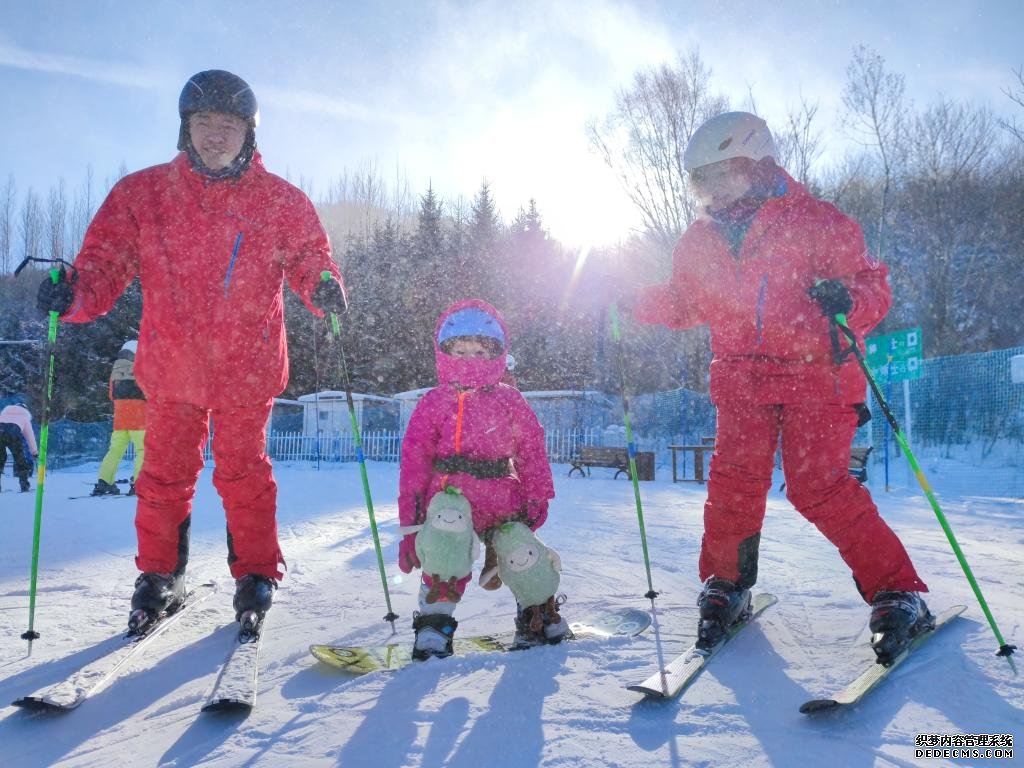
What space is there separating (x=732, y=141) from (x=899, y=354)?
874cm

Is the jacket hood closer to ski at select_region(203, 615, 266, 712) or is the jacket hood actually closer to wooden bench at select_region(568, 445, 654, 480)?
ski at select_region(203, 615, 266, 712)

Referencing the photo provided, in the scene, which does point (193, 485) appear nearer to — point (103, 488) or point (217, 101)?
point (217, 101)

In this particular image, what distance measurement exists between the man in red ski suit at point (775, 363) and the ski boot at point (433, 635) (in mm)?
809

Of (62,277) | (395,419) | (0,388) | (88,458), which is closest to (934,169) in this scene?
(395,419)

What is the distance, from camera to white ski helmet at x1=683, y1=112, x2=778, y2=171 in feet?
7.93

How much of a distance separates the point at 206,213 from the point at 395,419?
77.9ft

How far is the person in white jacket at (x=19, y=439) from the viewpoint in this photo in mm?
8938

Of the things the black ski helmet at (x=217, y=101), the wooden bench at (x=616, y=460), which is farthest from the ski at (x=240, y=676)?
the wooden bench at (x=616, y=460)

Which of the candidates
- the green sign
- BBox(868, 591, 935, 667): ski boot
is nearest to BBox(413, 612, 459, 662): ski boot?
BBox(868, 591, 935, 667): ski boot

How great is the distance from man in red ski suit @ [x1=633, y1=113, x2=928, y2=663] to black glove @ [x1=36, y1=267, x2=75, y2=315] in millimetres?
2276

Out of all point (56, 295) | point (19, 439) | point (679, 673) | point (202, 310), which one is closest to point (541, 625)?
point (679, 673)

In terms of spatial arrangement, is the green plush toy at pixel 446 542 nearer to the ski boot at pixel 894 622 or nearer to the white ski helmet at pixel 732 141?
the ski boot at pixel 894 622

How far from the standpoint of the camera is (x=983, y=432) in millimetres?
14953

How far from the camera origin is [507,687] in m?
1.74
